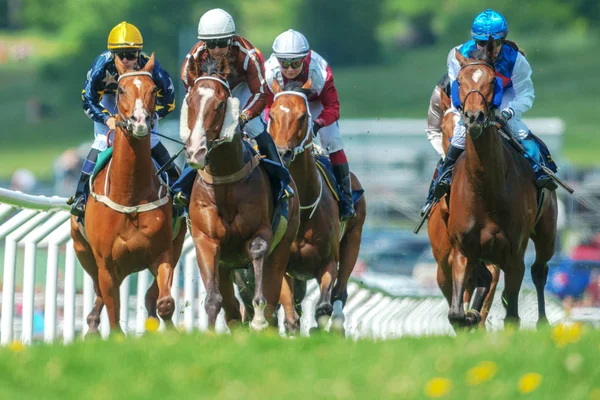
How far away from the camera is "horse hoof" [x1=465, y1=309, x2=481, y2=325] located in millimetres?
10515

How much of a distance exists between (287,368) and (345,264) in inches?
219

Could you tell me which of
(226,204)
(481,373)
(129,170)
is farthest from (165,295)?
(481,373)

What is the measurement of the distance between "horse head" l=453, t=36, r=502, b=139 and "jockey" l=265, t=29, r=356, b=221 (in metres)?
1.36

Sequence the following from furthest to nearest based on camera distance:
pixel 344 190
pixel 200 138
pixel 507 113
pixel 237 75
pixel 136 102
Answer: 1. pixel 344 190
2. pixel 507 113
3. pixel 237 75
4. pixel 136 102
5. pixel 200 138

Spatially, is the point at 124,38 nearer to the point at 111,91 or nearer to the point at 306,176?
the point at 111,91

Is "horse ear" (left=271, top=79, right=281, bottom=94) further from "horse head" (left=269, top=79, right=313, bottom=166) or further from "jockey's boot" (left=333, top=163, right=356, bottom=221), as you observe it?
"jockey's boot" (left=333, top=163, right=356, bottom=221)

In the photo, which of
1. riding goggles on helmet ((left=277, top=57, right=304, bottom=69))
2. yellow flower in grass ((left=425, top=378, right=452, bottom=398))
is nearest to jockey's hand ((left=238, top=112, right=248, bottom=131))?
riding goggles on helmet ((left=277, top=57, right=304, bottom=69))

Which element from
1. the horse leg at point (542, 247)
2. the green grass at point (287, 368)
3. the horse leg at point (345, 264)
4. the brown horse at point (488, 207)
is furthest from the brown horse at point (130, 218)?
the horse leg at point (542, 247)

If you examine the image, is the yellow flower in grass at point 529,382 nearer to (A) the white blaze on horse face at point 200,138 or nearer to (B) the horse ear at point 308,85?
(A) the white blaze on horse face at point 200,138

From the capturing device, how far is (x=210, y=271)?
364 inches

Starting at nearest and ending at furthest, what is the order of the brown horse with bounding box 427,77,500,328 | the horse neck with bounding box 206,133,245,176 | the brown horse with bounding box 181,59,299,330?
the brown horse with bounding box 181,59,299,330 → the horse neck with bounding box 206,133,245,176 → the brown horse with bounding box 427,77,500,328

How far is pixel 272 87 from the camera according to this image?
424 inches

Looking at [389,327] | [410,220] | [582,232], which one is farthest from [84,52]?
[389,327]

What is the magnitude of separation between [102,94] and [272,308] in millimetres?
2168
